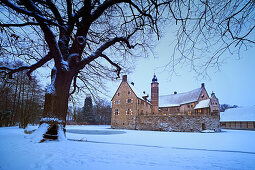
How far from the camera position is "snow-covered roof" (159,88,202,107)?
36.5 metres

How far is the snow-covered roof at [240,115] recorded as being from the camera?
108 feet

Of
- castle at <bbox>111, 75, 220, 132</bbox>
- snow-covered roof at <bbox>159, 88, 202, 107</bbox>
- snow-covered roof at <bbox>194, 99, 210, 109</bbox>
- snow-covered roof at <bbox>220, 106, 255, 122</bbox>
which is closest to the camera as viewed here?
castle at <bbox>111, 75, 220, 132</bbox>

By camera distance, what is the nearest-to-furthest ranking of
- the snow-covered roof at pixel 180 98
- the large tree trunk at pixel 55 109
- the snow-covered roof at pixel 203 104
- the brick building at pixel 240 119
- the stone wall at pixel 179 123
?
the large tree trunk at pixel 55 109 → the stone wall at pixel 179 123 → the snow-covered roof at pixel 203 104 → the brick building at pixel 240 119 → the snow-covered roof at pixel 180 98

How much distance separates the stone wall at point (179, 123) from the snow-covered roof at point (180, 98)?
38.2 ft

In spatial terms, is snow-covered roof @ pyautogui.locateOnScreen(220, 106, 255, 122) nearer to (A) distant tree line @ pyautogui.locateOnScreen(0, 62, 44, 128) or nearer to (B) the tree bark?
(B) the tree bark

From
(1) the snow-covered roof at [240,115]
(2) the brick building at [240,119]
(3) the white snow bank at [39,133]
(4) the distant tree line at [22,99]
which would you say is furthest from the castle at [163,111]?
(3) the white snow bank at [39,133]

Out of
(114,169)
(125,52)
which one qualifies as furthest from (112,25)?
(114,169)

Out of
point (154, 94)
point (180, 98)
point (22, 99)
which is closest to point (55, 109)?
point (22, 99)

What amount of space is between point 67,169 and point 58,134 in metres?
2.61

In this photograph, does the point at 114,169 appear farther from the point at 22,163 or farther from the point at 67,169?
the point at 22,163

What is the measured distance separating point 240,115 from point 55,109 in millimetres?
45839

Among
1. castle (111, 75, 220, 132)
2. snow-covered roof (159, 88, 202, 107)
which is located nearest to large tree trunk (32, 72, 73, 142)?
castle (111, 75, 220, 132)

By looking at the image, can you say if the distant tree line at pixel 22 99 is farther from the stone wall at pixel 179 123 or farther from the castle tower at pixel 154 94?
the castle tower at pixel 154 94

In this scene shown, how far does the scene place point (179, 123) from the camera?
25375 millimetres
